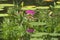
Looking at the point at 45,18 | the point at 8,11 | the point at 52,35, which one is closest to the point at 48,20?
the point at 45,18

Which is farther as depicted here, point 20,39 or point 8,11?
point 8,11

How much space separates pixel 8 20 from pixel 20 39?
500 mm

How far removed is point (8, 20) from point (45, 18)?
24.2 inches

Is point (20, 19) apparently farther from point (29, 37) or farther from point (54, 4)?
point (54, 4)

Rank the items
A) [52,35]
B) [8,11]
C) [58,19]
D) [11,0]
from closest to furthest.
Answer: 1. [52,35]
2. [58,19]
3. [8,11]
4. [11,0]

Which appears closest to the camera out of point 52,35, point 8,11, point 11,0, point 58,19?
point 52,35

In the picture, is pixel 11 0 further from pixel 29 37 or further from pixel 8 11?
pixel 29 37

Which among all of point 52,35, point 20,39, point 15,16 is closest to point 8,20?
point 15,16

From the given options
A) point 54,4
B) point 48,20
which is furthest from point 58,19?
point 54,4

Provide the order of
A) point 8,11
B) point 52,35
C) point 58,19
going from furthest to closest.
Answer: point 8,11 < point 58,19 < point 52,35

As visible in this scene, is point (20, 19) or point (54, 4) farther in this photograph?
point (54, 4)

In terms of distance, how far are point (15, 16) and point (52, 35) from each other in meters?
0.79

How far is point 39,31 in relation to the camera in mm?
4750

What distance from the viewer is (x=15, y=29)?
4652mm
